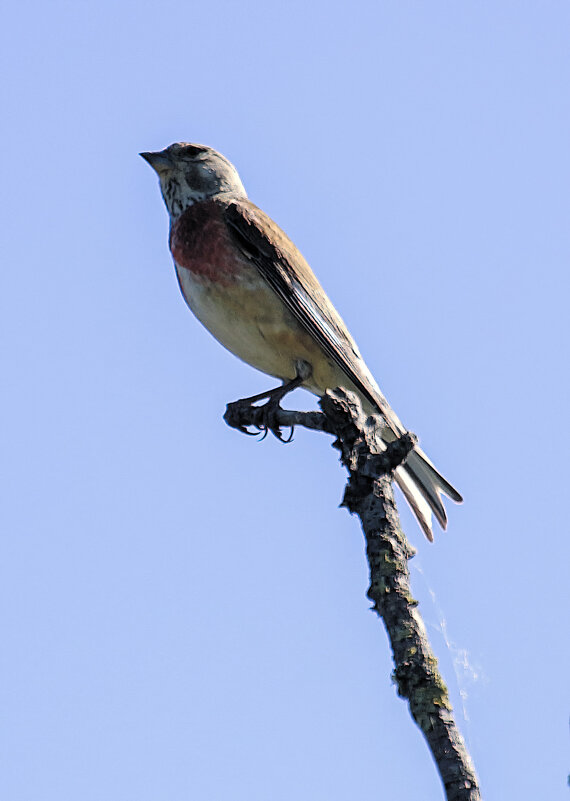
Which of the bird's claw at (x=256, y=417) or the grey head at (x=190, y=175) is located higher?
the grey head at (x=190, y=175)

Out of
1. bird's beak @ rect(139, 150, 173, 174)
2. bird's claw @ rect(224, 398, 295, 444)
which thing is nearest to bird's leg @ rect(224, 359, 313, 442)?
bird's claw @ rect(224, 398, 295, 444)

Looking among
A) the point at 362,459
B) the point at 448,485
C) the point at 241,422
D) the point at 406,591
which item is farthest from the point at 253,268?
the point at 406,591

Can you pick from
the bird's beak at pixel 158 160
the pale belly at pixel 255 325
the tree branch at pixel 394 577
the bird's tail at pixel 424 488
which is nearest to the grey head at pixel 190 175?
the bird's beak at pixel 158 160

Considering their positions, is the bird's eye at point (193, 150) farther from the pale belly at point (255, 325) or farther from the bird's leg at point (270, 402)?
the bird's leg at point (270, 402)

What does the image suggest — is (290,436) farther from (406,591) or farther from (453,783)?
(453,783)

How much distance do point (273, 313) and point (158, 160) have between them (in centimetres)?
161

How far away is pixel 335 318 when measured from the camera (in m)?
6.79

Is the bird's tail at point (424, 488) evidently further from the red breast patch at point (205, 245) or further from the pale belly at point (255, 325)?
the red breast patch at point (205, 245)

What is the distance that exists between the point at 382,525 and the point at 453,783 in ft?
3.94

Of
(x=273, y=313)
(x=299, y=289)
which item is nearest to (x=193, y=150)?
(x=299, y=289)

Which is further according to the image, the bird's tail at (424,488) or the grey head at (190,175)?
the grey head at (190,175)

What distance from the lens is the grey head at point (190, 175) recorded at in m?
7.13

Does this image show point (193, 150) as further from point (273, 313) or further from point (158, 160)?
point (273, 313)

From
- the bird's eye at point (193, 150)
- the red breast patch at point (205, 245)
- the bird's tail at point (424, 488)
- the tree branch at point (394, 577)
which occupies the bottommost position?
the tree branch at point (394, 577)
